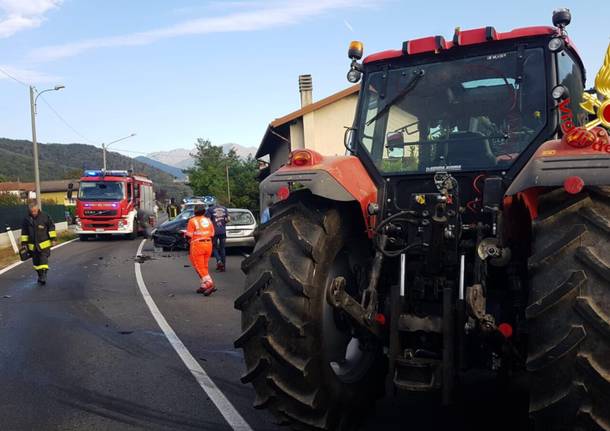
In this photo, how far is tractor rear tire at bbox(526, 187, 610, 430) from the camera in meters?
3.08

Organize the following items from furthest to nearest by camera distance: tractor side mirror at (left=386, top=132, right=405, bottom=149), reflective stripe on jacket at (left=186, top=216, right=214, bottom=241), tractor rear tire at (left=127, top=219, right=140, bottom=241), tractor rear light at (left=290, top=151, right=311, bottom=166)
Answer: tractor rear tire at (left=127, top=219, right=140, bottom=241), reflective stripe on jacket at (left=186, top=216, right=214, bottom=241), tractor side mirror at (left=386, top=132, right=405, bottom=149), tractor rear light at (left=290, top=151, right=311, bottom=166)

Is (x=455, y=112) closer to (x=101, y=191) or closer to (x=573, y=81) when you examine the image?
(x=573, y=81)

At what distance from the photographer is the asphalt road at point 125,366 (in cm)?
517

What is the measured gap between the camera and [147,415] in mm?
5395

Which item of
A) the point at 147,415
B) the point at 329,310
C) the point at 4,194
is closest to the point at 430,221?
the point at 329,310

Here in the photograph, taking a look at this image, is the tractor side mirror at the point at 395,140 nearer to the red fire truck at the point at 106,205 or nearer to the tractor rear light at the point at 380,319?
the tractor rear light at the point at 380,319

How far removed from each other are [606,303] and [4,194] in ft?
144

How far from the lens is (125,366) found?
23.1 ft

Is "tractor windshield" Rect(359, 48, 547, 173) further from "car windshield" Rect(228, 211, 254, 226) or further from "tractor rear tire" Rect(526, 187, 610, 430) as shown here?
"car windshield" Rect(228, 211, 254, 226)

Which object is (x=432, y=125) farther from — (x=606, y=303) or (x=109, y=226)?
(x=109, y=226)

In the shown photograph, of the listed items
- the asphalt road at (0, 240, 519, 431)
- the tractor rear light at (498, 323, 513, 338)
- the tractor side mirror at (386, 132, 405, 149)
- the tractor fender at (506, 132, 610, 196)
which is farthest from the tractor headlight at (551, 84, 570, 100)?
the asphalt road at (0, 240, 519, 431)

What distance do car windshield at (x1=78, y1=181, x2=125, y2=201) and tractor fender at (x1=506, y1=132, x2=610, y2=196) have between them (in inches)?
1116

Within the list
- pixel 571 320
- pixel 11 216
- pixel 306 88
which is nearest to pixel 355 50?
pixel 571 320

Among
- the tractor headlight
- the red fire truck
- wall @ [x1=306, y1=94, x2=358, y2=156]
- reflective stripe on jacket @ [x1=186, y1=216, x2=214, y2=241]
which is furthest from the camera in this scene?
the red fire truck
